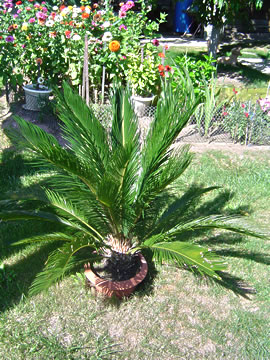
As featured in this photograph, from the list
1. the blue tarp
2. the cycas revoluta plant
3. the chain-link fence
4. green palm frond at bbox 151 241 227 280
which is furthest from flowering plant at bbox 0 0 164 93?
the blue tarp

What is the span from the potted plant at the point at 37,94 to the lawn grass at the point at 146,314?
2857mm

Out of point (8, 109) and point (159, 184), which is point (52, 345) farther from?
point (8, 109)

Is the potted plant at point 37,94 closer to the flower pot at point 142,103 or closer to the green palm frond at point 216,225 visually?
the flower pot at point 142,103

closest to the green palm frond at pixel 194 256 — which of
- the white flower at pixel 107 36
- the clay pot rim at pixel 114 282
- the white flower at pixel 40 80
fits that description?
the clay pot rim at pixel 114 282

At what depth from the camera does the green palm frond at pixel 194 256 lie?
256 cm

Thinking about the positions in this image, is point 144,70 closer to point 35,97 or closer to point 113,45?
point 113,45

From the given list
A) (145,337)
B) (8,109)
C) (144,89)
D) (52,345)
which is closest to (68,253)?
(52,345)

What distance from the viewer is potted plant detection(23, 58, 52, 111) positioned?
6.34 metres

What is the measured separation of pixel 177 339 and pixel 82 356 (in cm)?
76

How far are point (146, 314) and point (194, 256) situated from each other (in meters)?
0.89

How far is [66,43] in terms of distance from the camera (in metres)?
6.38

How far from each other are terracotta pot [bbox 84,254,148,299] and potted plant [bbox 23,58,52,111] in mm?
3848

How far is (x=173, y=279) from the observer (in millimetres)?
3629

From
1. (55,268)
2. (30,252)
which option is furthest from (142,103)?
(55,268)
